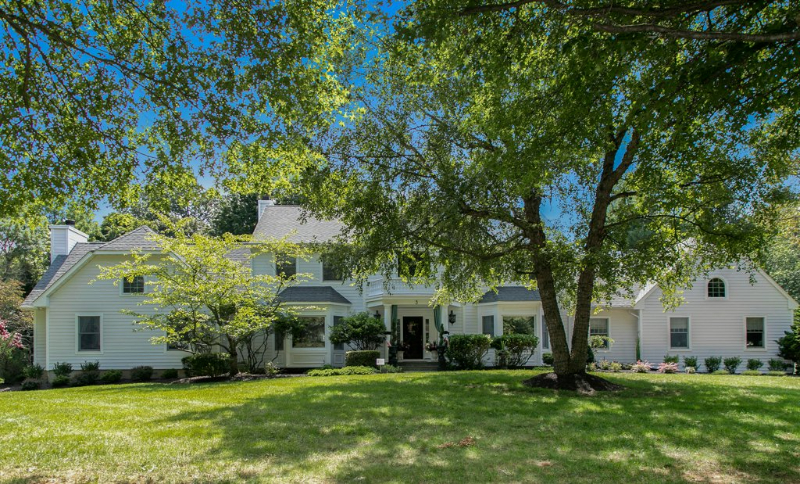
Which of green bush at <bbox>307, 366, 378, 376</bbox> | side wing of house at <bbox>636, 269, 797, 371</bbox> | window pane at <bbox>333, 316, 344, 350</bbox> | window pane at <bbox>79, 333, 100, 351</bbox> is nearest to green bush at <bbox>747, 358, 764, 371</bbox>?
side wing of house at <bbox>636, 269, 797, 371</bbox>

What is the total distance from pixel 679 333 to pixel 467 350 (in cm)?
958

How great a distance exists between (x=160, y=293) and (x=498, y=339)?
12.1 m

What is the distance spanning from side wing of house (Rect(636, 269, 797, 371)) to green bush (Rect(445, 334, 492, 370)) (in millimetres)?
7426

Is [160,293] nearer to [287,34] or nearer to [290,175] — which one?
[290,175]

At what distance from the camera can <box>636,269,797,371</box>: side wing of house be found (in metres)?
22.2

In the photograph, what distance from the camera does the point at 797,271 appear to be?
3300cm

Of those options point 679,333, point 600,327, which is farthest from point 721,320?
point 600,327

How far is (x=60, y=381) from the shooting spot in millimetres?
18828

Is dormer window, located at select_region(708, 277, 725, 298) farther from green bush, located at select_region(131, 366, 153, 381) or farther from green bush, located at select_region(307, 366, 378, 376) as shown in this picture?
green bush, located at select_region(131, 366, 153, 381)

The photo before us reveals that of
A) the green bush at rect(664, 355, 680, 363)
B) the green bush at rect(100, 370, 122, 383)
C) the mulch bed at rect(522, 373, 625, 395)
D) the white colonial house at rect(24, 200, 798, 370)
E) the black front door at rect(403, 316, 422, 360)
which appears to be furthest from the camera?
the black front door at rect(403, 316, 422, 360)

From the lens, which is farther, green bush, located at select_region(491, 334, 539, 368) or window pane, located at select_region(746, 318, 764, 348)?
window pane, located at select_region(746, 318, 764, 348)

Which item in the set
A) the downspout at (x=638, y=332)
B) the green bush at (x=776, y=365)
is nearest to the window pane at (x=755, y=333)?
the green bush at (x=776, y=365)

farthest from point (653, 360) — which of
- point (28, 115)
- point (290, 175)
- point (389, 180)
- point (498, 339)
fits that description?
point (28, 115)

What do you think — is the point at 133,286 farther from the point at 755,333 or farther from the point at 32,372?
the point at 755,333
